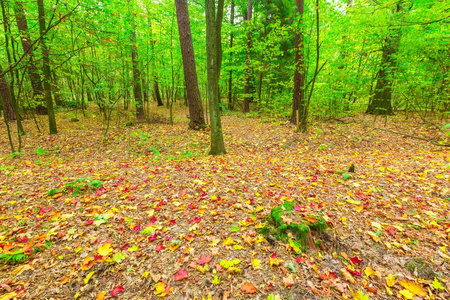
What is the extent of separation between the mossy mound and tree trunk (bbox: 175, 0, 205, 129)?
6.64 m

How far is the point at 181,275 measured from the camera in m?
2.10

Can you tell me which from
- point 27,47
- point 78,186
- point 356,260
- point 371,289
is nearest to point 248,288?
point 371,289

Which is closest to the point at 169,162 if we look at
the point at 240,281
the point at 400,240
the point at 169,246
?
the point at 169,246

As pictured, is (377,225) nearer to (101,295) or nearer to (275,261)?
(275,261)

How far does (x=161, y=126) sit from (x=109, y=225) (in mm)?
7604

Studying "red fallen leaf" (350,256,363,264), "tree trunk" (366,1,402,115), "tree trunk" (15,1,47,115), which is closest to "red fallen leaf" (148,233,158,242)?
"red fallen leaf" (350,256,363,264)

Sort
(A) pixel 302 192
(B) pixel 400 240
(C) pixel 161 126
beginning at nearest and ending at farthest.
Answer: (B) pixel 400 240, (A) pixel 302 192, (C) pixel 161 126

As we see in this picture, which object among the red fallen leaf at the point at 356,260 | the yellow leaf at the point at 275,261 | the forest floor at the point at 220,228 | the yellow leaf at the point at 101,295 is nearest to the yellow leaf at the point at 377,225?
the forest floor at the point at 220,228

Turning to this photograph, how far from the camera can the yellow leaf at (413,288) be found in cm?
186

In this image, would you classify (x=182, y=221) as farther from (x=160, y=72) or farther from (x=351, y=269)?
(x=160, y=72)

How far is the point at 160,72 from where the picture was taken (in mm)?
11953

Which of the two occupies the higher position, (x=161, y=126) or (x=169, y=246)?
(x=161, y=126)

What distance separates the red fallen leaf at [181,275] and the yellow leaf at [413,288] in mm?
2271

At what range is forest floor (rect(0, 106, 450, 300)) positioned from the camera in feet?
6.59
